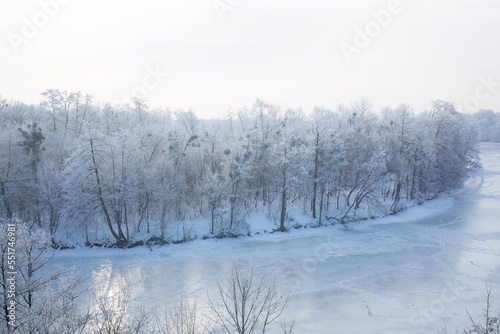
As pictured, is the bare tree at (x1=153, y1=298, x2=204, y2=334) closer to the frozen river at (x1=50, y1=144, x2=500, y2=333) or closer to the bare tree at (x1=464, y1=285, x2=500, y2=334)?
the frozen river at (x1=50, y1=144, x2=500, y2=333)

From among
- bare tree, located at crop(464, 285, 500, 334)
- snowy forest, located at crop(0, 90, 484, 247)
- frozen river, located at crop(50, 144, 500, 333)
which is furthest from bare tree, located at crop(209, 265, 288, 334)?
snowy forest, located at crop(0, 90, 484, 247)

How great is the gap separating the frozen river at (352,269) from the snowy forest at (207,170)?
255cm

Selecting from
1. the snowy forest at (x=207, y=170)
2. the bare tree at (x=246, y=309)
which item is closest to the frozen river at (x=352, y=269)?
the bare tree at (x=246, y=309)

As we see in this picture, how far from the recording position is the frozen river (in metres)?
15.2

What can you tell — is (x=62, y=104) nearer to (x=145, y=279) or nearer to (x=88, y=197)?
(x=88, y=197)

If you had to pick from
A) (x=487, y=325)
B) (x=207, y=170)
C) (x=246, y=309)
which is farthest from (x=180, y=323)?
(x=207, y=170)

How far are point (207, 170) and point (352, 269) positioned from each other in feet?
48.0

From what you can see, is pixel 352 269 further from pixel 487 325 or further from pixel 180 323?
pixel 487 325

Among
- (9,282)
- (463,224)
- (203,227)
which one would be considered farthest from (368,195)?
(9,282)

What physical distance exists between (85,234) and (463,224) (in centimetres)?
3335

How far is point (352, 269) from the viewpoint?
20.6 metres

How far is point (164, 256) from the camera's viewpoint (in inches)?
915

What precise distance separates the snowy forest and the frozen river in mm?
2553

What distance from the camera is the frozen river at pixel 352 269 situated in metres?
15.2
